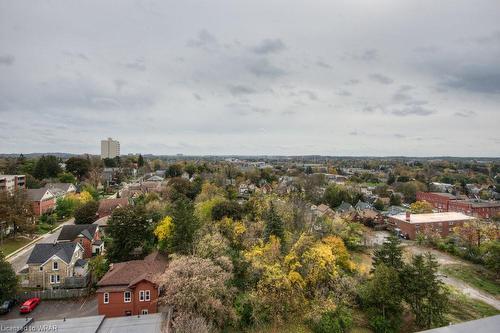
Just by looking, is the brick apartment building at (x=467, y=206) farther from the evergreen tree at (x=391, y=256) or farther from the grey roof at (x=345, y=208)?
the evergreen tree at (x=391, y=256)

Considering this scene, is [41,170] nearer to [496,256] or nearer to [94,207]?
[94,207]

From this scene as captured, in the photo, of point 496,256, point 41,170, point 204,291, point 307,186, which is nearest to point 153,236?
point 204,291

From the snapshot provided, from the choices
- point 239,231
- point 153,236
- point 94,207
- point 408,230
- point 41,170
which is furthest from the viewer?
point 41,170

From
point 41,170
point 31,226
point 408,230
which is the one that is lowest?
point 408,230

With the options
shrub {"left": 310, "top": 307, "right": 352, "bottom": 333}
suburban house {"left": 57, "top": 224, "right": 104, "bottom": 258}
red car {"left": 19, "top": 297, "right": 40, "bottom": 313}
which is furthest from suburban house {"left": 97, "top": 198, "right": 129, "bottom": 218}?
shrub {"left": 310, "top": 307, "right": 352, "bottom": 333}

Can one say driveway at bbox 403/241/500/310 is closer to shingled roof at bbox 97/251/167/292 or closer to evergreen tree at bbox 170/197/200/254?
evergreen tree at bbox 170/197/200/254
